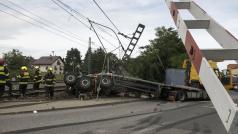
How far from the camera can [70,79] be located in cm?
2534

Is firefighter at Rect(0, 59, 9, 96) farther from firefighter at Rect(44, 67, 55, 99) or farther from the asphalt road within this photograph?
the asphalt road

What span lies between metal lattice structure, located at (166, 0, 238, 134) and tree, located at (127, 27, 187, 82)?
2358 centimetres

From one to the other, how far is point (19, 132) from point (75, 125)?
1943mm

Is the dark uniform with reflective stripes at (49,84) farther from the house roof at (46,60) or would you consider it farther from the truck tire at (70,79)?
the house roof at (46,60)

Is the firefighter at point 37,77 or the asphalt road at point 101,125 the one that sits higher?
the firefighter at point 37,77

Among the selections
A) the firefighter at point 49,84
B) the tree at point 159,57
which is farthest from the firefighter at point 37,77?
the tree at point 159,57

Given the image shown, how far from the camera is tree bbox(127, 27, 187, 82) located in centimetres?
3766

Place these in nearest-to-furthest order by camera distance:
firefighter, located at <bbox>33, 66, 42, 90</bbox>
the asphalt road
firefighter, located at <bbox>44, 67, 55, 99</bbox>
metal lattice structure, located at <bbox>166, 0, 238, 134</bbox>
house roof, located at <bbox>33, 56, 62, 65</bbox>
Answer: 1. metal lattice structure, located at <bbox>166, 0, 238, 134</bbox>
2. the asphalt road
3. firefighter, located at <bbox>44, 67, 55, 99</bbox>
4. firefighter, located at <bbox>33, 66, 42, 90</bbox>
5. house roof, located at <bbox>33, 56, 62, 65</bbox>

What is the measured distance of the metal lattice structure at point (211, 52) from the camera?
2.29 metres

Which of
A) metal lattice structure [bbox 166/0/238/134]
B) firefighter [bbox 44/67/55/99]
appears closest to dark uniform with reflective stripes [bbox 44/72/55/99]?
firefighter [bbox 44/67/55/99]

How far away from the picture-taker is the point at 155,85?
90.2 ft

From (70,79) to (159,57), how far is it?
22.1 metres

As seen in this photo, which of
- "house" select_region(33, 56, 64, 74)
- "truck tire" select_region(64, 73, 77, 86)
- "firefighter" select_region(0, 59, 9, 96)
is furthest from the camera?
"house" select_region(33, 56, 64, 74)

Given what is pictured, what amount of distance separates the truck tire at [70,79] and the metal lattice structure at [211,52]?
71.4 ft
